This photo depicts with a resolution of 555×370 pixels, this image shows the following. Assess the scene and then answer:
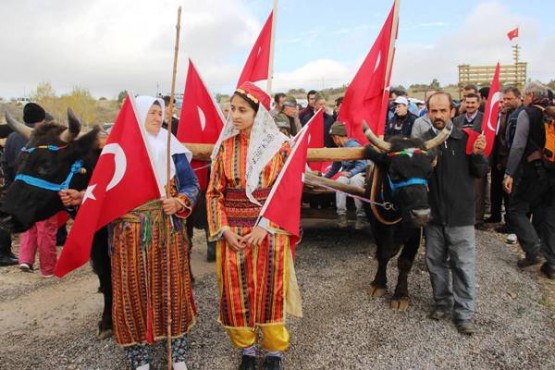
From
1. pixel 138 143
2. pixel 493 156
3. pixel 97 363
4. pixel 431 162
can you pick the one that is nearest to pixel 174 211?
pixel 138 143

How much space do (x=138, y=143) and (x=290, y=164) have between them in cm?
99

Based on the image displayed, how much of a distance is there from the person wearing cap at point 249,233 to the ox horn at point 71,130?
3.34 feet

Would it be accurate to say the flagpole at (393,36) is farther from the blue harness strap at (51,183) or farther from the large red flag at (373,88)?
the blue harness strap at (51,183)

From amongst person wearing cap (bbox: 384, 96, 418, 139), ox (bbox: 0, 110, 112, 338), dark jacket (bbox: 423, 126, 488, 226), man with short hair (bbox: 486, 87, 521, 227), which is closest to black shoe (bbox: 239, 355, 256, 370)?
ox (bbox: 0, 110, 112, 338)

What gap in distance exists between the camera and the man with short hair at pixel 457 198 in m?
3.65

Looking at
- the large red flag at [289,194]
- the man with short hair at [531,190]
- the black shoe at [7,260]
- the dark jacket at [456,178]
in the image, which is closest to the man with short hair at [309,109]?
the man with short hair at [531,190]

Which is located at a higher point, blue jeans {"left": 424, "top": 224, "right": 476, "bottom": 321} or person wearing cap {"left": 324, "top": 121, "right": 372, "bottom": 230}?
person wearing cap {"left": 324, "top": 121, "right": 372, "bottom": 230}

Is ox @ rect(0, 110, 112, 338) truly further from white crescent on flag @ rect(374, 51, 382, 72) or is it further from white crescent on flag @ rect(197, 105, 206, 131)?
white crescent on flag @ rect(374, 51, 382, 72)

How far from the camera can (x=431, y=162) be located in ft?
11.7

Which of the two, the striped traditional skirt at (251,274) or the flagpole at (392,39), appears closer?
the striped traditional skirt at (251,274)

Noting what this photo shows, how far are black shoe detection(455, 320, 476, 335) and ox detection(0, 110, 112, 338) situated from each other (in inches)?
128

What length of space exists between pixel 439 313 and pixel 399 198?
117 cm

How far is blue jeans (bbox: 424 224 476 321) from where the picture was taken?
3.71 m

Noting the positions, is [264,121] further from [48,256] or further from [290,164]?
[48,256]
